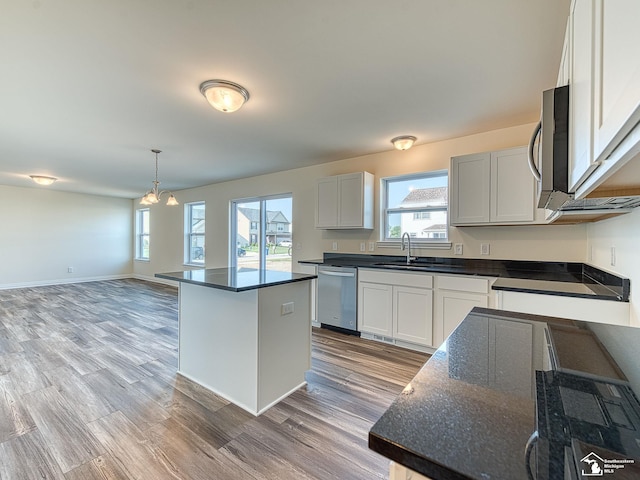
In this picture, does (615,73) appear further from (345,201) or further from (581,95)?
(345,201)

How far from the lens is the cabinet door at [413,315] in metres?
3.07

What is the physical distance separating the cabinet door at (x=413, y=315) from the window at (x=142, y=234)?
25.0ft

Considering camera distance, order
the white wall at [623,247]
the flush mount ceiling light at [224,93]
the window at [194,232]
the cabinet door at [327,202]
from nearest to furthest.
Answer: the white wall at [623,247], the flush mount ceiling light at [224,93], the cabinet door at [327,202], the window at [194,232]

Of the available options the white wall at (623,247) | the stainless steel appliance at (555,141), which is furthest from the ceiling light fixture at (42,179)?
the white wall at (623,247)

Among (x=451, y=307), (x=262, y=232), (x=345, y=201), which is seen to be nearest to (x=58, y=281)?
(x=262, y=232)

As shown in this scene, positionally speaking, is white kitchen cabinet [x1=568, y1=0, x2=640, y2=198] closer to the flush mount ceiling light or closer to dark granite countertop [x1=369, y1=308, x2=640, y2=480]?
dark granite countertop [x1=369, y1=308, x2=640, y2=480]

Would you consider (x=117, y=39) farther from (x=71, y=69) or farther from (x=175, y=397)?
(x=175, y=397)

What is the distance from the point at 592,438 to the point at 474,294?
2.57m

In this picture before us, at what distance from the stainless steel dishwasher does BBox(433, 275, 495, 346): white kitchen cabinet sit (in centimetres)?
98

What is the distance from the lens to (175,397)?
230 cm

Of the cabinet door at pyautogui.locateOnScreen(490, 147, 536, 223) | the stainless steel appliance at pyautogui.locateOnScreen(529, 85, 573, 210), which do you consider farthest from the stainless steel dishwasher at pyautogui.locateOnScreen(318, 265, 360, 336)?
the stainless steel appliance at pyautogui.locateOnScreen(529, 85, 573, 210)

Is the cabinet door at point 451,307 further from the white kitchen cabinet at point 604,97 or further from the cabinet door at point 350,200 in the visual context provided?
the white kitchen cabinet at point 604,97

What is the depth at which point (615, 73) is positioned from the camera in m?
0.56

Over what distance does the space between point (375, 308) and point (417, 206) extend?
4.72ft
